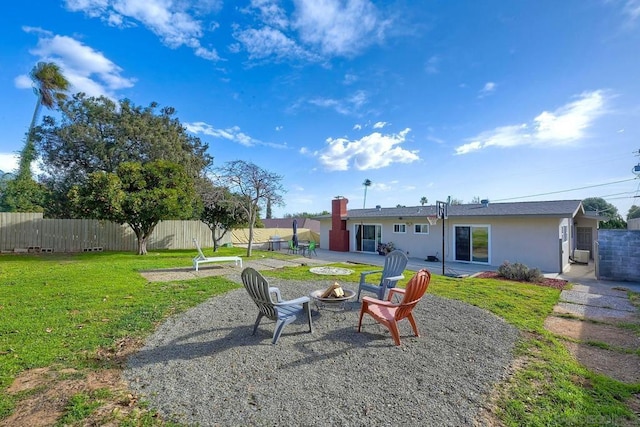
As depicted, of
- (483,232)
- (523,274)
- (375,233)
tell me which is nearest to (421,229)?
(483,232)

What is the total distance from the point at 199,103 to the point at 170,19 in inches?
210

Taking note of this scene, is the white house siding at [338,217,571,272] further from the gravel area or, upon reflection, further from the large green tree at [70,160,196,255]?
the large green tree at [70,160,196,255]

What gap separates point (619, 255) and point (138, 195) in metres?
18.9

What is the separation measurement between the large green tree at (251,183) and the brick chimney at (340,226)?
565cm

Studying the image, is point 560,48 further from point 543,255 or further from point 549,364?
point 549,364

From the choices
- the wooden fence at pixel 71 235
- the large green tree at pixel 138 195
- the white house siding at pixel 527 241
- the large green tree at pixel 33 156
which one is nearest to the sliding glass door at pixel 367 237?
the white house siding at pixel 527 241

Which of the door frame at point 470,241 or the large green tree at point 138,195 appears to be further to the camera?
the door frame at point 470,241

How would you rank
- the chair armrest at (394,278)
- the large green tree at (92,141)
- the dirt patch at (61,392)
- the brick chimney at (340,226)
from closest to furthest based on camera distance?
the dirt patch at (61,392) < the chair armrest at (394,278) < the large green tree at (92,141) < the brick chimney at (340,226)

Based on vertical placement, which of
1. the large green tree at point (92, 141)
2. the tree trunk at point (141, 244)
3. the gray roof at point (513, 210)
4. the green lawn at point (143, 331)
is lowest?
the green lawn at point (143, 331)

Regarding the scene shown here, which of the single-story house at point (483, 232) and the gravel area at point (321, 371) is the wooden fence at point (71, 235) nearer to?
the single-story house at point (483, 232)

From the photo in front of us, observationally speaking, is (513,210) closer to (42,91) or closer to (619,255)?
(619,255)

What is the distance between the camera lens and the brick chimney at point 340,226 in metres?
19.5

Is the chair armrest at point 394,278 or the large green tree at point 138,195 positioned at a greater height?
the large green tree at point 138,195

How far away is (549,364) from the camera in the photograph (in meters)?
3.32
